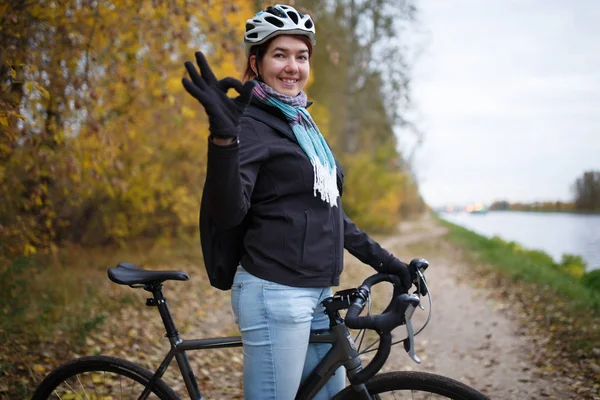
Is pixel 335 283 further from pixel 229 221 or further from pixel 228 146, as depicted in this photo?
pixel 228 146

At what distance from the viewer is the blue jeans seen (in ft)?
6.22

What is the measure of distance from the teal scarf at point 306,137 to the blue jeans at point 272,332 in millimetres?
397

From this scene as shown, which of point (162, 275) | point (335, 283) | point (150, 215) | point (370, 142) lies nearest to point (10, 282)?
point (162, 275)

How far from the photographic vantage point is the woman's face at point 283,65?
201 centimetres

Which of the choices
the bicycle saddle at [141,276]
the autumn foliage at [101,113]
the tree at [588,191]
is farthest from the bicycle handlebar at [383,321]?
the tree at [588,191]

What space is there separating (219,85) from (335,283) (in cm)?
93

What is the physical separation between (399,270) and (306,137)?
0.73 meters

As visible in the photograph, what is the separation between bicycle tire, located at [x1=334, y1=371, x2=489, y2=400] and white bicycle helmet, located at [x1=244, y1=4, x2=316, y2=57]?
1.41 meters

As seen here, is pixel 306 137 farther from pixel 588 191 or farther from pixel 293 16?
pixel 588 191

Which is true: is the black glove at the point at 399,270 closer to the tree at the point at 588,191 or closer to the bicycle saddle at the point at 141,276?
the bicycle saddle at the point at 141,276

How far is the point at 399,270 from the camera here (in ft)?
7.26

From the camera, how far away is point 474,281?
1021cm

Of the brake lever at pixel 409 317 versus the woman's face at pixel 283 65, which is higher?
the woman's face at pixel 283 65

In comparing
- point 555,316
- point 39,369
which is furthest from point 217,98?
point 555,316
